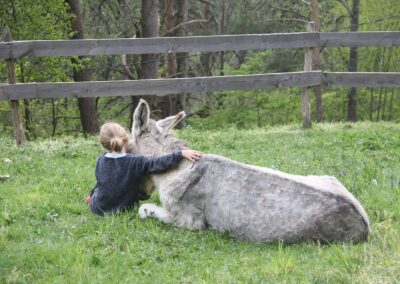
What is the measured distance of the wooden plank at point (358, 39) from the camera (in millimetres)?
11070

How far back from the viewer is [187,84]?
1042cm

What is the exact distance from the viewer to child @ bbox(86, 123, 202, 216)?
567 cm

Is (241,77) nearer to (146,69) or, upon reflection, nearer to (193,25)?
(146,69)

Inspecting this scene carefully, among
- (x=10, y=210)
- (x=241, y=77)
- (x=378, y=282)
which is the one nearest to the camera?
(x=378, y=282)

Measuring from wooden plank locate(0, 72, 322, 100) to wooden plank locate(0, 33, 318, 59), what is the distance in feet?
1.97

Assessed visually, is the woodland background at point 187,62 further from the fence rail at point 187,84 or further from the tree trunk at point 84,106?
the fence rail at point 187,84

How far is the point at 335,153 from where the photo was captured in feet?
28.9

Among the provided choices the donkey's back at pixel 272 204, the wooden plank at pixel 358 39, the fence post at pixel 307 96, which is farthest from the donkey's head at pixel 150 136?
the wooden plank at pixel 358 39

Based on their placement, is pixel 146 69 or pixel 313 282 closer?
pixel 313 282

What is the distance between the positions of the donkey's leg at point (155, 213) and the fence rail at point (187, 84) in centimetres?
478

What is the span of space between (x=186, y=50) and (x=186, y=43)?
131mm

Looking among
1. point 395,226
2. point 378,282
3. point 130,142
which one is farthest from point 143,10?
point 378,282

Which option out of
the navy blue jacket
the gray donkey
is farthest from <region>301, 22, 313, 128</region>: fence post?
the navy blue jacket

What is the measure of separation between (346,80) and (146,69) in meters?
9.76
